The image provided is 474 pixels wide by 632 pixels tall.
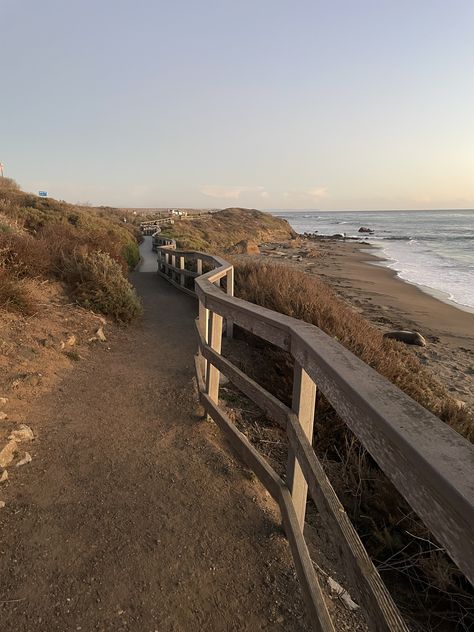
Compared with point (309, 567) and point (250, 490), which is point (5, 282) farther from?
point (309, 567)

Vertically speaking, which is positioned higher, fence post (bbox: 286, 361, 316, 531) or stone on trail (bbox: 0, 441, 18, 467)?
fence post (bbox: 286, 361, 316, 531)

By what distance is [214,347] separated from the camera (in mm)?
3738

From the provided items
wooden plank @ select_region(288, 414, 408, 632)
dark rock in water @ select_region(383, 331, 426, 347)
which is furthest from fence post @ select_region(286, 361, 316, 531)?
dark rock in water @ select_region(383, 331, 426, 347)

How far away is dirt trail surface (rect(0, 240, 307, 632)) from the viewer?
202cm

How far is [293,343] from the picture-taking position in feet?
6.96

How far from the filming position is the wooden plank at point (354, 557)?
122 cm

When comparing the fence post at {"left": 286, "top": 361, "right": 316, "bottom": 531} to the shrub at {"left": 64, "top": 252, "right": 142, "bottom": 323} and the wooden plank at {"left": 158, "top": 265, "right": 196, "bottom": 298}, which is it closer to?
the shrub at {"left": 64, "top": 252, "right": 142, "bottom": 323}

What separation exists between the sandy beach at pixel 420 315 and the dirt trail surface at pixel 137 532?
4974mm

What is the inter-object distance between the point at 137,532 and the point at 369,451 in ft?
6.02

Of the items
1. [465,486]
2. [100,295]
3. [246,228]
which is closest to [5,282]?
[100,295]

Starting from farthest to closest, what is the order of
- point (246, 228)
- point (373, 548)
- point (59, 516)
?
point (246, 228), point (373, 548), point (59, 516)

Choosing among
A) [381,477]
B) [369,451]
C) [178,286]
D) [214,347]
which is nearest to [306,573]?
[369,451]

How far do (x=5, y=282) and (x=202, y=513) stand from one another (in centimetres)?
492

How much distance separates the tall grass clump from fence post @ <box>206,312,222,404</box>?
3.43 feet
